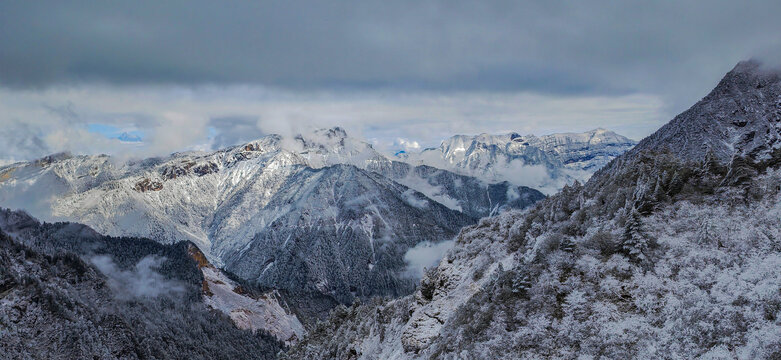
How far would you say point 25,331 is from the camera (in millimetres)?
82938

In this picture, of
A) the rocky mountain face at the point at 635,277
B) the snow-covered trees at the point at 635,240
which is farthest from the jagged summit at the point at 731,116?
the snow-covered trees at the point at 635,240

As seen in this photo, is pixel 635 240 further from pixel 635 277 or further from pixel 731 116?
pixel 731 116

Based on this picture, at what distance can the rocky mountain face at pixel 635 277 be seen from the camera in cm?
1564

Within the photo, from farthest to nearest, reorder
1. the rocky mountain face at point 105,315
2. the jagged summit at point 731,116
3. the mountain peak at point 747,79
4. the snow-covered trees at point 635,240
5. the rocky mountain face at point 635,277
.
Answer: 1. the mountain peak at point 747,79
2. the jagged summit at point 731,116
3. the rocky mountain face at point 105,315
4. the snow-covered trees at point 635,240
5. the rocky mountain face at point 635,277

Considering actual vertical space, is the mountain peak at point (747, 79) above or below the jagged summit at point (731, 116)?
above

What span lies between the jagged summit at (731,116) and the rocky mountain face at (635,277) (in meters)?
147

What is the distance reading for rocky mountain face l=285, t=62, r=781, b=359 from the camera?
15.6 metres

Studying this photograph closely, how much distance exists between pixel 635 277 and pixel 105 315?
13311 cm

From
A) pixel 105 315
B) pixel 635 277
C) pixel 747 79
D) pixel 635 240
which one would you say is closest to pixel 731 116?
pixel 747 79

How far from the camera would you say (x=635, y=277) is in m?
19.2

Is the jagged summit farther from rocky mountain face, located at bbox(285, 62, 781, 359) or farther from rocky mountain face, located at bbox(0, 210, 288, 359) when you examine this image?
rocky mountain face, located at bbox(0, 210, 288, 359)

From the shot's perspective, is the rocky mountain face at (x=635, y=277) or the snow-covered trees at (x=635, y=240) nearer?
the rocky mountain face at (x=635, y=277)

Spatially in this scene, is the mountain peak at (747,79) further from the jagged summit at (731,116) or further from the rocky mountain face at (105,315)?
the rocky mountain face at (105,315)

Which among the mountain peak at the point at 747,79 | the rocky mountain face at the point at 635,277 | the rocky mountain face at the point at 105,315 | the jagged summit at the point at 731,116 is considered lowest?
the rocky mountain face at the point at 105,315
